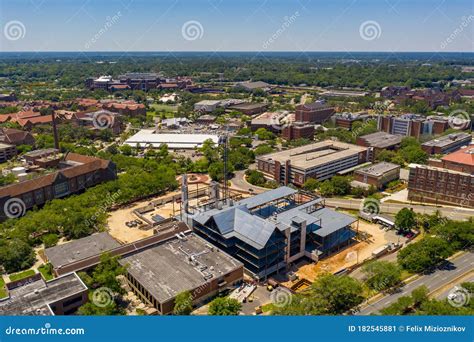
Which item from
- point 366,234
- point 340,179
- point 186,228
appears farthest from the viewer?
point 340,179

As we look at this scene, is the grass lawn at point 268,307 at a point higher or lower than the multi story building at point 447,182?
lower

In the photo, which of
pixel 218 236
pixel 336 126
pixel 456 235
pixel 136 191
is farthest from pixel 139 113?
pixel 456 235

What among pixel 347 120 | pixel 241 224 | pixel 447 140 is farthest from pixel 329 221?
pixel 347 120

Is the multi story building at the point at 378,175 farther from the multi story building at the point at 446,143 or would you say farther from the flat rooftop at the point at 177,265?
the flat rooftop at the point at 177,265

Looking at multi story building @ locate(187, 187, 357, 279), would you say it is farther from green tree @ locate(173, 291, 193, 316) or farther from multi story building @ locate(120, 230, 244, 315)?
green tree @ locate(173, 291, 193, 316)

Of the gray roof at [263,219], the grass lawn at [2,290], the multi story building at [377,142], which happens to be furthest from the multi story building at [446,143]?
the grass lawn at [2,290]

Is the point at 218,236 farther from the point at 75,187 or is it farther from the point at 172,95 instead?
the point at 172,95
